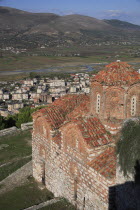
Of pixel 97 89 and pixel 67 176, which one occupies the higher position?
pixel 97 89

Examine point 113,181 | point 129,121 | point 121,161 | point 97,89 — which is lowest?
point 113,181

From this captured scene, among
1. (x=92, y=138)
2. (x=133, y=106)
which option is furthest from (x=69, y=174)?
(x=133, y=106)

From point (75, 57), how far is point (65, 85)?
7502 cm

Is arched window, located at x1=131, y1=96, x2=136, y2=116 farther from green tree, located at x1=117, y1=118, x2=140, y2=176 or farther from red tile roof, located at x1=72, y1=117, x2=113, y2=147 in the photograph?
green tree, located at x1=117, y1=118, x2=140, y2=176

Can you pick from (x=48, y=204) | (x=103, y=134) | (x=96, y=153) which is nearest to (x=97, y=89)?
(x=103, y=134)

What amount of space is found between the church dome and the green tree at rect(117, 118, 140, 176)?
2.36 m

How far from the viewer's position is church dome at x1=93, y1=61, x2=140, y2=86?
39.0ft

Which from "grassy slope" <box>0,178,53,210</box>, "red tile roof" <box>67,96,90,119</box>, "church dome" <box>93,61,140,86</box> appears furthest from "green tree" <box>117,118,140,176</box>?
"grassy slope" <box>0,178,53,210</box>

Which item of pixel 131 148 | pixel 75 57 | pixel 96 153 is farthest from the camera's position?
pixel 75 57

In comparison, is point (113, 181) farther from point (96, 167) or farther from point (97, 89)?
point (97, 89)

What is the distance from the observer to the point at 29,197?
13938 mm

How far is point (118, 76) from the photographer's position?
12.1 meters

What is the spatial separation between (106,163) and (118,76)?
402 centimetres

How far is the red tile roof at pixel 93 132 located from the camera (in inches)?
443
